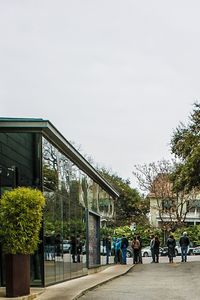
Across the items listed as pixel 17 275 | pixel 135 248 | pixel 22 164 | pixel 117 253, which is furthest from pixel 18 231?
pixel 117 253

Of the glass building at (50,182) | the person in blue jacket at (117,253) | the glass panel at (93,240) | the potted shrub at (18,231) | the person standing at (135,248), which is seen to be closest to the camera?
the potted shrub at (18,231)

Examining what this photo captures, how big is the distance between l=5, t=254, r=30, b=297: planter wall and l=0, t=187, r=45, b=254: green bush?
184 mm

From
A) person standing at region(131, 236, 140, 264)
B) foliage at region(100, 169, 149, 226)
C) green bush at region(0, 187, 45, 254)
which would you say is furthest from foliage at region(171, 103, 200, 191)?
foliage at region(100, 169, 149, 226)

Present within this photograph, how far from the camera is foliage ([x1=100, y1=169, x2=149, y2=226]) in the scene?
80938 mm

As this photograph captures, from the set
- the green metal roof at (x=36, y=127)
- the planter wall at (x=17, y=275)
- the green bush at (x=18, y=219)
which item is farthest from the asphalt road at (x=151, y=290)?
the green metal roof at (x=36, y=127)

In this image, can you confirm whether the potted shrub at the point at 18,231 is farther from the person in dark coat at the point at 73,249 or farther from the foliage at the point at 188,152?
the foliage at the point at 188,152

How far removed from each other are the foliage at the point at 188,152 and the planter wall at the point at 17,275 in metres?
20.0

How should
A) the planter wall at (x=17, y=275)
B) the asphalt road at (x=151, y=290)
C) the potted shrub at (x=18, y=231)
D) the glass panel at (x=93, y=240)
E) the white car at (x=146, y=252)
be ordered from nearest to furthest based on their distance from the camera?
the planter wall at (x=17, y=275) → the potted shrub at (x=18, y=231) → the asphalt road at (x=151, y=290) → the glass panel at (x=93, y=240) → the white car at (x=146, y=252)

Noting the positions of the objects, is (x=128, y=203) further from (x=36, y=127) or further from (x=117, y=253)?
(x=36, y=127)

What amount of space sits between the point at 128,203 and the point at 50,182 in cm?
6330

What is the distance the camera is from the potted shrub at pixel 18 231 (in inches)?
626

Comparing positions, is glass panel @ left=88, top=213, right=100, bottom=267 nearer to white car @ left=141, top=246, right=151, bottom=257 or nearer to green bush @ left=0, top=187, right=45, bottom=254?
green bush @ left=0, top=187, right=45, bottom=254

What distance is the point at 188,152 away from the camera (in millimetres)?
36875

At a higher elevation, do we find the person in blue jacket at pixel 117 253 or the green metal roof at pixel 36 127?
the green metal roof at pixel 36 127
